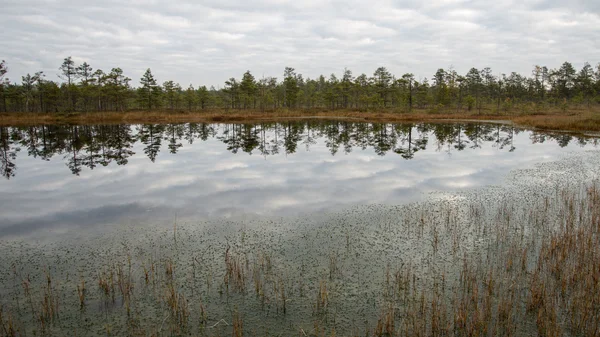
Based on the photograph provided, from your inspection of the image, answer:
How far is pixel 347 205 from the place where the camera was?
51.1ft

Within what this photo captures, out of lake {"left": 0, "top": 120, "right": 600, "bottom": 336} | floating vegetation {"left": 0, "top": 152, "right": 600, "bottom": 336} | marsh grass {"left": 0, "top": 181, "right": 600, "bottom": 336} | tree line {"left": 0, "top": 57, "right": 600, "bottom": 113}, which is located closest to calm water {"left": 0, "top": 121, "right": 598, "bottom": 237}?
lake {"left": 0, "top": 120, "right": 600, "bottom": 336}

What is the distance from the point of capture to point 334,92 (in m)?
106

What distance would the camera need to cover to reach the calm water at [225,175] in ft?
50.4

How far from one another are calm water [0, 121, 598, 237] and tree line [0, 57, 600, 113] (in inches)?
2335

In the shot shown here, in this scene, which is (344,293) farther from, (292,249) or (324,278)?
(292,249)

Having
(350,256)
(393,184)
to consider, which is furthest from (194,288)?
(393,184)

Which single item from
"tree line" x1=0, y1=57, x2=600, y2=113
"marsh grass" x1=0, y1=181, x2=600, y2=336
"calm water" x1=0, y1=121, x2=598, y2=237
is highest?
"tree line" x1=0, y1=57, x2=600, y2=113

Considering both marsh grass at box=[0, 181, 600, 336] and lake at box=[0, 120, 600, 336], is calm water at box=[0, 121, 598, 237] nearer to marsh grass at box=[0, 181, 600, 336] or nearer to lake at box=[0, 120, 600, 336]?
lake at box=[0, 120, 600, 336]

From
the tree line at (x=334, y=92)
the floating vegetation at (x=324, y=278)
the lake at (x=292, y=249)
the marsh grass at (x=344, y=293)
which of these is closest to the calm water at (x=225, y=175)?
the lake at (x=292, y=249)

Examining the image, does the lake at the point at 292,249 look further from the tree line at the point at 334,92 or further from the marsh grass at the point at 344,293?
the tree line at the point at 334,92

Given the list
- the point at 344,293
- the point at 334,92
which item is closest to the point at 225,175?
the point at 344,293

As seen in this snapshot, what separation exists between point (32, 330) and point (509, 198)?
54.5 ft

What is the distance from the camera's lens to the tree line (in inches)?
3558

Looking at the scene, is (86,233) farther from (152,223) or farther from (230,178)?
(230,178)
